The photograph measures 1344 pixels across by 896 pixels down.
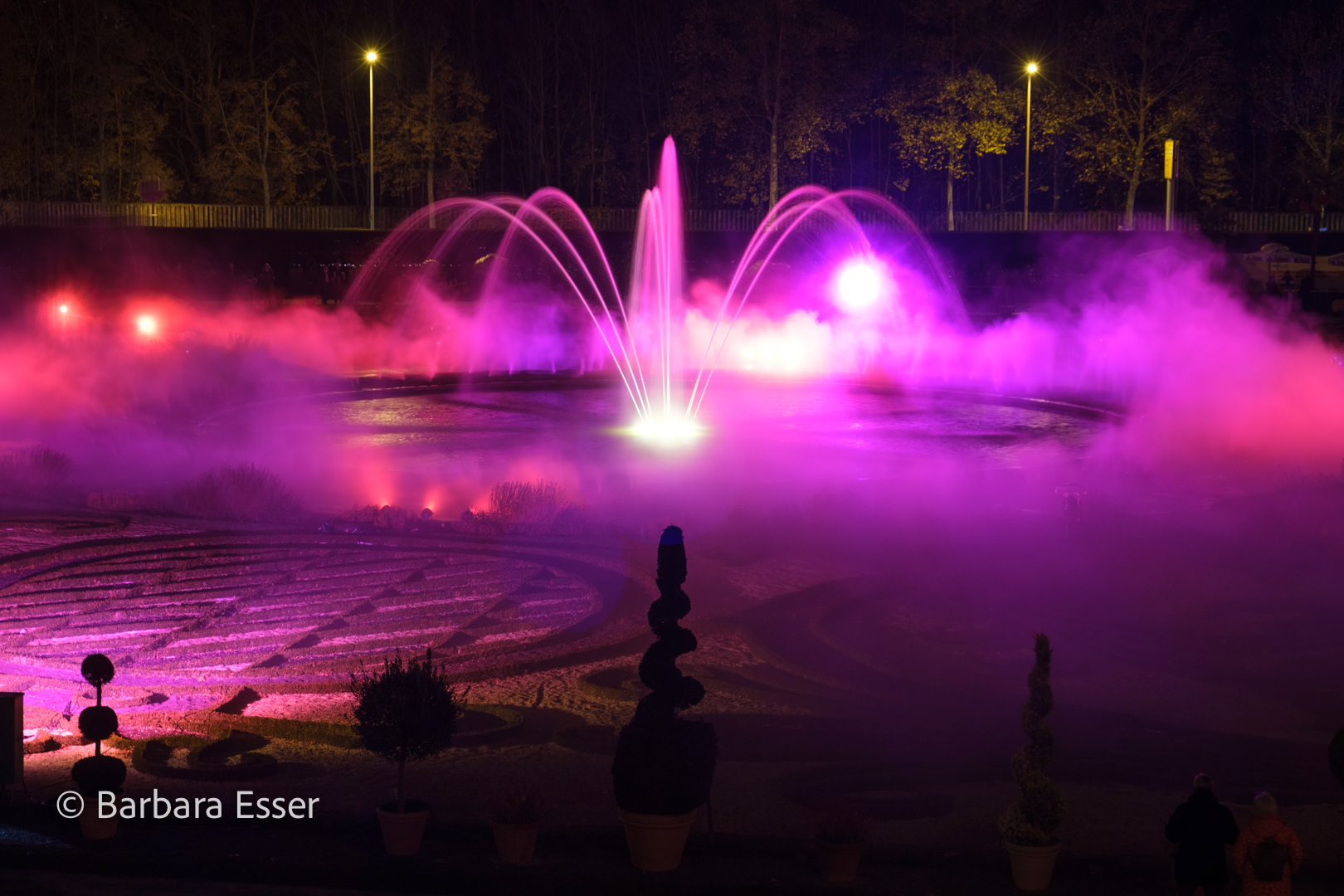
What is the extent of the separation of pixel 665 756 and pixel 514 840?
3.20ft

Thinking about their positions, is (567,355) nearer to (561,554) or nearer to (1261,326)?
(1261,326)

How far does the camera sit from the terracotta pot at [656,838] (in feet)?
26.3

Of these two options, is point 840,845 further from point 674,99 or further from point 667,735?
point 674,99

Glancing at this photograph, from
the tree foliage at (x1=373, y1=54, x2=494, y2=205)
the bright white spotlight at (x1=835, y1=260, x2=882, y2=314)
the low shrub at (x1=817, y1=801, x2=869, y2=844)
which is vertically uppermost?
the tree foliage at (x1=373, y1=54, x2=494, y2=205)

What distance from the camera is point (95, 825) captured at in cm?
829

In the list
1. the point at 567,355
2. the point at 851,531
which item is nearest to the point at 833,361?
the point at 567,355

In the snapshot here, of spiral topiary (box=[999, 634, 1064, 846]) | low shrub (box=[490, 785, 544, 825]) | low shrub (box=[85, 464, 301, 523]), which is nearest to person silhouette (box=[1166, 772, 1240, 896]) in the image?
spiral topiary (box=[999, 634, 1064, 846])

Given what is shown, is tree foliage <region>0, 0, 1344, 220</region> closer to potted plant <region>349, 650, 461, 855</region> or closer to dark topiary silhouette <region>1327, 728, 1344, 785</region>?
dark topiary silhouette <region>1327, 728, 1344, 785</region>

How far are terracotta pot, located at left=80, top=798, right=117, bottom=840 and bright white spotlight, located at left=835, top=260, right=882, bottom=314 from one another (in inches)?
1419

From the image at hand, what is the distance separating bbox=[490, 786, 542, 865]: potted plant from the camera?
26.4 feet

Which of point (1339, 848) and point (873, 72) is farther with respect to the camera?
point (873, 72)

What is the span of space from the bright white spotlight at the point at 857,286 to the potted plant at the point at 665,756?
116ft

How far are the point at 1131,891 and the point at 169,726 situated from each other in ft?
22.1

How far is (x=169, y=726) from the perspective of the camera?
34.2 ft
